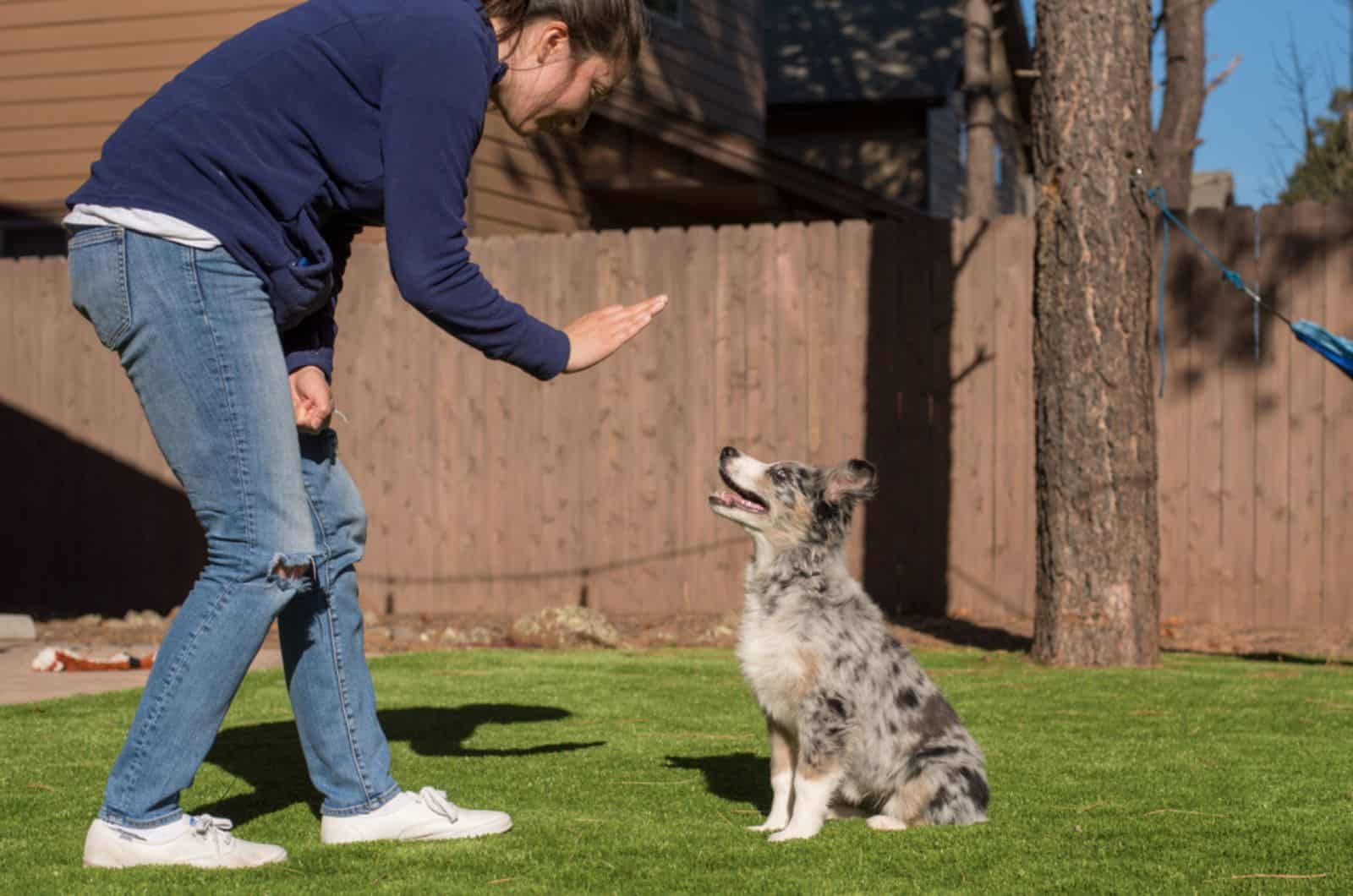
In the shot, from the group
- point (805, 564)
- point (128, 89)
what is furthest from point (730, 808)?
point (128, 89)

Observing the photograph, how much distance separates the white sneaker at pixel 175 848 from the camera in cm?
Result: 353

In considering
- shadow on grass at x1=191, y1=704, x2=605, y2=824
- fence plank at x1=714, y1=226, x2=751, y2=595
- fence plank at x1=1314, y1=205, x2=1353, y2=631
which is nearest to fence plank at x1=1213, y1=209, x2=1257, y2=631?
fence plank at x1=1314, y1=205, x2=1353, y2=631

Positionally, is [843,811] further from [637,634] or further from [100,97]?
[100,97]

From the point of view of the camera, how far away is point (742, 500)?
4.60 meters

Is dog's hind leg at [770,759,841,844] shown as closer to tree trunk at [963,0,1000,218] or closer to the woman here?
the woman

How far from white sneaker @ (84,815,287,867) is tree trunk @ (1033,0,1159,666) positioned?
5.10m

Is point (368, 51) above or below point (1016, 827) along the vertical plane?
above

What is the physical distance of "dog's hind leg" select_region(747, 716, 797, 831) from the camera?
429cm

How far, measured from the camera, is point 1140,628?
7.80 metres

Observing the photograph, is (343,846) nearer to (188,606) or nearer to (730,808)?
(188,606)

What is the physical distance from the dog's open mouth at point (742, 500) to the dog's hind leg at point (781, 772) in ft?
2.01

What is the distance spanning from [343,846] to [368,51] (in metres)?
1.95

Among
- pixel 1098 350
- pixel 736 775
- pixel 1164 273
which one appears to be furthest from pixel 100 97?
pixel 736 775

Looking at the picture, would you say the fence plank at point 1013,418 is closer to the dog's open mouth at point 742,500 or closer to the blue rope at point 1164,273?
the blue rope at point 1164,273
